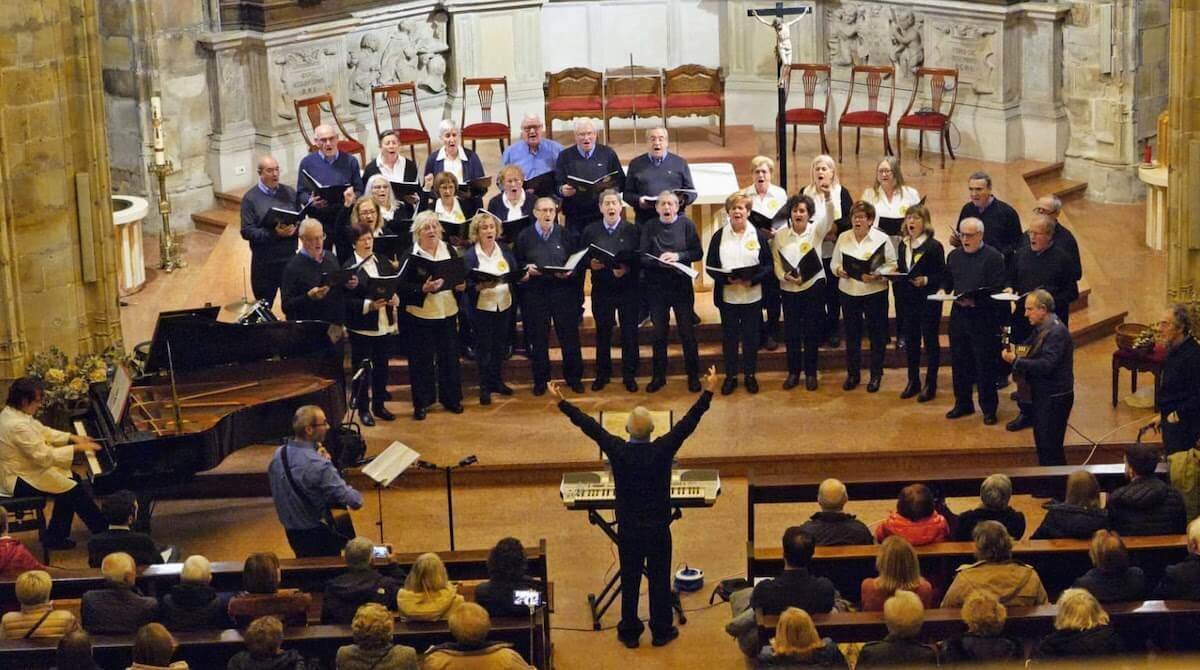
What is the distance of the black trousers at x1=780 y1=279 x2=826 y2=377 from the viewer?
43.3 ft

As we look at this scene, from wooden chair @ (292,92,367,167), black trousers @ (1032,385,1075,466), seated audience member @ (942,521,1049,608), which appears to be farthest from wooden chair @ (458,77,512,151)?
seated audience member @ (942,521,1049,608)

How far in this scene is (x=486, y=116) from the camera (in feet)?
60.7

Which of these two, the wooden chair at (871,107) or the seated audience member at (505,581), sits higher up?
the wooden chair at (871,107)

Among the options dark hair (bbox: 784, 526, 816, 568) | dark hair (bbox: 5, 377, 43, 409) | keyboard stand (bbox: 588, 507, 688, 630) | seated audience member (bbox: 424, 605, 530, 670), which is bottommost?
keyboard stand (bbox: 588, 507, 688, 630)

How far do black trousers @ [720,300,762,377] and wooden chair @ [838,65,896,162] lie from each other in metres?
4.61

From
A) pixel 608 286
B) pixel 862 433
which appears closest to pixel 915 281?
pixel 862 433

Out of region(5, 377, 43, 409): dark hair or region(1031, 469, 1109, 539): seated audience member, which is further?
region(5, 377, 43, 409): dark hair

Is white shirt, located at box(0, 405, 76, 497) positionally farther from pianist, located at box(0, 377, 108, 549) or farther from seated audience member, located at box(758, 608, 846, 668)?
seated audience member, located at box(758, 608, 846, 668)

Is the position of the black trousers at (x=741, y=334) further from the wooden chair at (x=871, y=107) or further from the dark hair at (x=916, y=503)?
the wooden chair at (x=871, y=107)

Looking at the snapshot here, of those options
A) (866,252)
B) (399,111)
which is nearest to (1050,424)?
(866,252)

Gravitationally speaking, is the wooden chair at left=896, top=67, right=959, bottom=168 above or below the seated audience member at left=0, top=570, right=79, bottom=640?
above

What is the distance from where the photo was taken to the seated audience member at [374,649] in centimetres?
830

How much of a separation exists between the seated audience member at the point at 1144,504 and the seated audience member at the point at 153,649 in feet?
14.5

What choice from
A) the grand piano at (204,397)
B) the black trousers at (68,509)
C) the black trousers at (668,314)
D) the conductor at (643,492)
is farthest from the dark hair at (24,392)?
the black trousers at (668,314)
